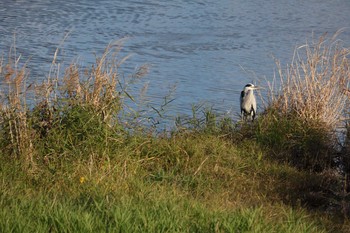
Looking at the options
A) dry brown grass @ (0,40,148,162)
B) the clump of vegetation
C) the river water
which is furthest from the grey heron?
dry brown grass @ (0,40,148,162)

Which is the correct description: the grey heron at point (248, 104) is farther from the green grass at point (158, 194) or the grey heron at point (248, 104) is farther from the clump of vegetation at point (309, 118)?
the green grass at point (158, 194)

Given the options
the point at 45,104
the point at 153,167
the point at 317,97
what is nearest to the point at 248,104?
the point at 317,97

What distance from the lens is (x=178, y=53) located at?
1448 cm

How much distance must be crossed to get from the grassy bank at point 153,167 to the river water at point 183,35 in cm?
213

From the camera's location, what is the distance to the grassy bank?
17.3ft

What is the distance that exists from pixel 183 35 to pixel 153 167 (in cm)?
917

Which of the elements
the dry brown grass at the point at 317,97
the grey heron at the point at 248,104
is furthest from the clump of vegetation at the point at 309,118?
the grey heron at the point at 248,104

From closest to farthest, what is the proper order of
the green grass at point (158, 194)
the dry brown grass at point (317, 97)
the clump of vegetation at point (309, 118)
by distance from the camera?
the green grass at point (158, 194) → the clump of vegetation at point (309, 118) → the dry brown grass at point (317, 97)

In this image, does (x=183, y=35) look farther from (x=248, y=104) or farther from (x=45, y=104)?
(x=45, y=104)

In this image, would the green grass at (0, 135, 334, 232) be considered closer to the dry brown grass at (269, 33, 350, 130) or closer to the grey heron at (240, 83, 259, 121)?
the dry brown grass at (269, 33, 350, 130)

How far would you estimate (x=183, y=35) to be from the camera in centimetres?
1616

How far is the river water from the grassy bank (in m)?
2.13

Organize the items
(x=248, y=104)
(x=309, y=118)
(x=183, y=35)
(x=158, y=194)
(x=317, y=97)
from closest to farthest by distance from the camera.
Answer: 1. (x=158, y=194)
2. (x=309, y=118)
3. (x=317, y=97)
4. (x=248, y=104)
5. (x=183, y=35)

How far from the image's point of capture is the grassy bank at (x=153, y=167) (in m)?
5.26
